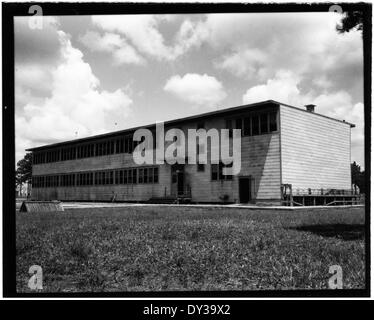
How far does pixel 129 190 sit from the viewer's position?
36.8m

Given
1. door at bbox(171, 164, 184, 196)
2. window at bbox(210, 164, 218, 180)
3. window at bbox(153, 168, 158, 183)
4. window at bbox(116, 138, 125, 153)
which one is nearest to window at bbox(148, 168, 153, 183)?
window at bbox(153, 168, 158, 183)

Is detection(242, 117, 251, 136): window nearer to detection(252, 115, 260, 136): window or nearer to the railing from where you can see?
detection(252, 115, 260, 136): window

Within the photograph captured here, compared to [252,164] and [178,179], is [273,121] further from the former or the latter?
[178,179]

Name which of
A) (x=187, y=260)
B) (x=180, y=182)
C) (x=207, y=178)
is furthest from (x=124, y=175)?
(x=187, y=260)

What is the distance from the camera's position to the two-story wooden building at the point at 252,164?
25.7m

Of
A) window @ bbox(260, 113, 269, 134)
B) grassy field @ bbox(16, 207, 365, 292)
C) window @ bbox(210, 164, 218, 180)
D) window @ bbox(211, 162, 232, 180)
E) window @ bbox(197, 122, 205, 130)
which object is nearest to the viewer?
grassy field @ bbox(16, 207, 365, 292)

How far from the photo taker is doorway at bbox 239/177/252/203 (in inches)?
1073

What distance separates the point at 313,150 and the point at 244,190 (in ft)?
18.9

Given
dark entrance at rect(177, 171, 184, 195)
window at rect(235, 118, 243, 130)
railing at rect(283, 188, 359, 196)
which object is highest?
window at rect(235, 118, 243, 130)

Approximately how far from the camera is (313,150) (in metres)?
27.8

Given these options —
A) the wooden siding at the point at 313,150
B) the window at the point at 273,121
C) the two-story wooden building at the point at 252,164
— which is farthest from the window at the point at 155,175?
the wooden siding at the point at 313,150
